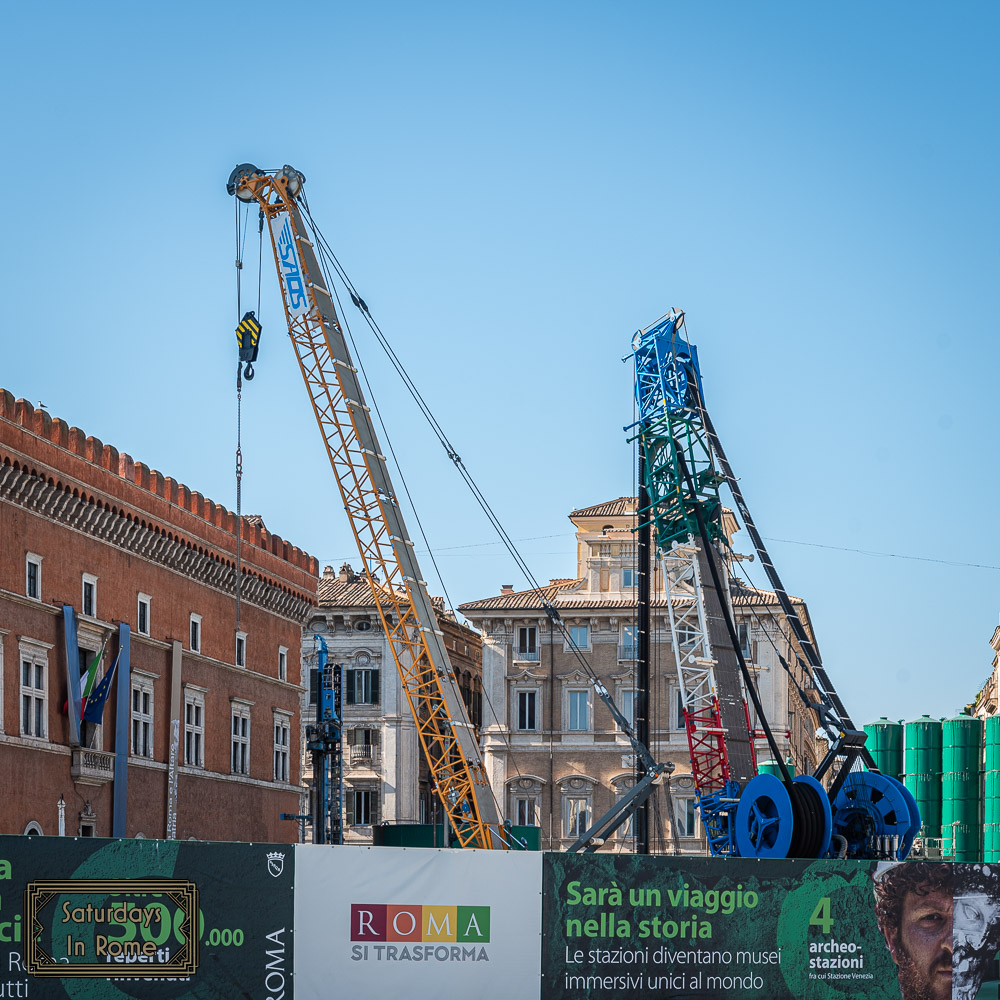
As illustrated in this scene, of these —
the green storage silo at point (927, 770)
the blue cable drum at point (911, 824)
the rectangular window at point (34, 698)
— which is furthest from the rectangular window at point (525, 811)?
the rectangular window at point (34, 698)

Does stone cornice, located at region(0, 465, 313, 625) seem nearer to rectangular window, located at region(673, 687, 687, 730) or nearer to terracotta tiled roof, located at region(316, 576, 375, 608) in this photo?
terracotta tiled roof, located at region(316, 576, 375, 608)

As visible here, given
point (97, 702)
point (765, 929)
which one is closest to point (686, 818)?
point (97, 702)

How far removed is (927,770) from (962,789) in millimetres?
1756

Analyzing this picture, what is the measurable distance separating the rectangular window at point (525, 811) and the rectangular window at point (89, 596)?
40.3 meters

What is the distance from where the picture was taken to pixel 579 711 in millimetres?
80188

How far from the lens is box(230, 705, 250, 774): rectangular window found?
54219mm

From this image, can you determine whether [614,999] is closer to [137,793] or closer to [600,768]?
[137,793]

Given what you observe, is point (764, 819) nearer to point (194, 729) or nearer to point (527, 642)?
point (194, 729)

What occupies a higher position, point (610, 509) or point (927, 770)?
point (610, 509)

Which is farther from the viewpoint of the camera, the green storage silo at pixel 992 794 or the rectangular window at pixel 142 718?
the green storage silo at pixel 992 794

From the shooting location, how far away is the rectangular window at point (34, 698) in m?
39.5

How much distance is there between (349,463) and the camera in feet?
158

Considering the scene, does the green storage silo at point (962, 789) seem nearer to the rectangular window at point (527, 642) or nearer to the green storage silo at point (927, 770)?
the green storage silo at point (927, 770)

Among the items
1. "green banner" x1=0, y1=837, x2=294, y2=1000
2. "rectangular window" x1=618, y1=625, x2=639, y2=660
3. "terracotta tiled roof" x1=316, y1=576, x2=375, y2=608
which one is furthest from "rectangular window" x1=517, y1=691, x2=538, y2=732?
"green banner" x1=0, y1=837, x2=294, y2=1000
